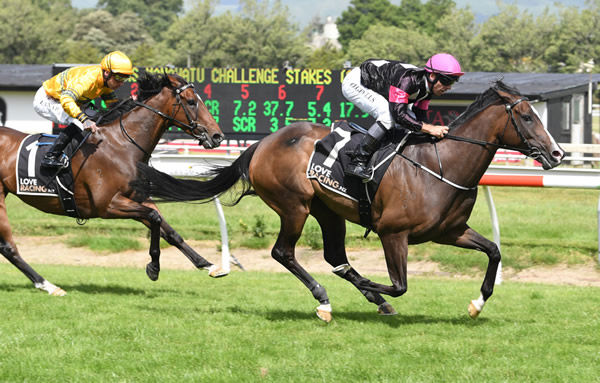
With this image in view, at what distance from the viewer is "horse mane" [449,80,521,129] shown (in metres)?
5.17

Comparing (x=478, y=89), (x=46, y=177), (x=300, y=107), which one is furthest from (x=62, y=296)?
(x=478, y=89)

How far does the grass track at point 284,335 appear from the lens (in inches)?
164

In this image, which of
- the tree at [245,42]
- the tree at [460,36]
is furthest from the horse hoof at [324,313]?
the tree at [245,42]

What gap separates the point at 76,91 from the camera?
6.28m

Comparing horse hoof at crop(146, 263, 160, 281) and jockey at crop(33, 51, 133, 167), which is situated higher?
jockey at crop(33, 51, 133, 167)

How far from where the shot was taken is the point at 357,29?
86.2 metres

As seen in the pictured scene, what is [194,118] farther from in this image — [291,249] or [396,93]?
[396,93]

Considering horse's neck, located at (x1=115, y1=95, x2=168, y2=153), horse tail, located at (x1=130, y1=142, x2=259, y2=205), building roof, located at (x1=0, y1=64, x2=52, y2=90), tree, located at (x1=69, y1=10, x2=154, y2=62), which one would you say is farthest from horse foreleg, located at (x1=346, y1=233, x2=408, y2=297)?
tree, located at (x1=69, y1=10, x2=154, y2=62)

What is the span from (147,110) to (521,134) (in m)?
3.05

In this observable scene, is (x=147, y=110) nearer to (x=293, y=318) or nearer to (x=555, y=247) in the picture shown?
(x=293, y=318)

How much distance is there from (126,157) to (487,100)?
9.39 ft

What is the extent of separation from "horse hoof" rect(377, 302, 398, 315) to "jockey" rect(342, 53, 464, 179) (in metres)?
1.04

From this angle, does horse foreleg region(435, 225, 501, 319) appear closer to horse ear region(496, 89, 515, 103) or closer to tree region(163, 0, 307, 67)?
horse ear region(496, 89, 515, 103)

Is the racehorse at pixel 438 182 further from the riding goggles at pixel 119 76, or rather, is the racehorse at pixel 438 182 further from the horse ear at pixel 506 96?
the riding goggles at pixel 119 76
